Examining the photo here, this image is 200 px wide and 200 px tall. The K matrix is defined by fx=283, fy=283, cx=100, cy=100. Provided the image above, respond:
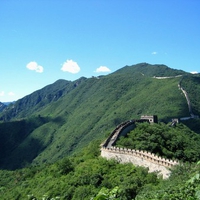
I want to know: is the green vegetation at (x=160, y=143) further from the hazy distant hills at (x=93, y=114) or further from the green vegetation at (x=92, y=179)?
the hazy distant hills at (x=93, y=114)

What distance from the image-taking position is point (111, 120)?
120 meters

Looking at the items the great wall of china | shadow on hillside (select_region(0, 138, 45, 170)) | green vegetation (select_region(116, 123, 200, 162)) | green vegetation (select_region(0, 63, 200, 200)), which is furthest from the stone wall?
shadow on hillside (select_region(0, 138, 45, 170))

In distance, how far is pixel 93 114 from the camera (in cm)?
14412

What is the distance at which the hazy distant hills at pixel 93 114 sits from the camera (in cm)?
10909

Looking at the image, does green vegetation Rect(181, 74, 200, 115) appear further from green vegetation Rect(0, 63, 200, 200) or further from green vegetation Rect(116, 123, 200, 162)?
green vegetation Rect(116, 123, 200, 162)

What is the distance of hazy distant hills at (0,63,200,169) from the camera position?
358ft

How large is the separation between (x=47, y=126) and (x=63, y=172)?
466 ft

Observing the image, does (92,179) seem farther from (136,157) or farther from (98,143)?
(98,143)

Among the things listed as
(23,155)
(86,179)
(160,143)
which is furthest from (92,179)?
(23,155)

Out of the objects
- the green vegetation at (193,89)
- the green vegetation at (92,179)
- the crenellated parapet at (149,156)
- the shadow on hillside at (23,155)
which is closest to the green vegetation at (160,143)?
the crenellated parapet at (149,156)

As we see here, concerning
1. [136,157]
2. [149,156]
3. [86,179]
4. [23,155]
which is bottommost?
[23,155]

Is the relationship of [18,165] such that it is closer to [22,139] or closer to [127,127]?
[22,139]

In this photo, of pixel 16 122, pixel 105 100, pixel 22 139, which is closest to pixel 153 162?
pixel 105 100

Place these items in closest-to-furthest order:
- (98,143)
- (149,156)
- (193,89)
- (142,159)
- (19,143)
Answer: (149,156) → (142,159) → (98,143) → (193,89) → (19,143)
